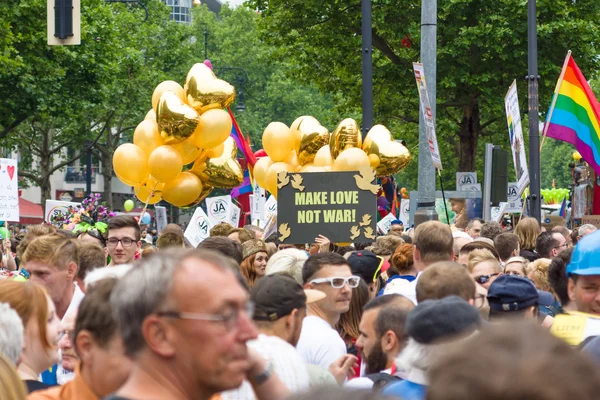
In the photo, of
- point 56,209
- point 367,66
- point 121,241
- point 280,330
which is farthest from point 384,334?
point 56,209

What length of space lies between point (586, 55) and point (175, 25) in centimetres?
2920

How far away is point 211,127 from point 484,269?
4.69m

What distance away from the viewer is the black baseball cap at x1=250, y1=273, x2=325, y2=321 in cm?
425

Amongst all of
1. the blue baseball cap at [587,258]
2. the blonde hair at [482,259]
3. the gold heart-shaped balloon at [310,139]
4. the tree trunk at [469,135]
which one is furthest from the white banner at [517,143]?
the tree trunk at [469,135]

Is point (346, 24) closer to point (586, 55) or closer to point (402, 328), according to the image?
point (586, 55)

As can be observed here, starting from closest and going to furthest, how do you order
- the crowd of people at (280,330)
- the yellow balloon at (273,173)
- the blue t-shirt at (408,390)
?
the crowd of people at (280,330), the blue t-shirt at (408,390), the yellow balloon at (273,173)

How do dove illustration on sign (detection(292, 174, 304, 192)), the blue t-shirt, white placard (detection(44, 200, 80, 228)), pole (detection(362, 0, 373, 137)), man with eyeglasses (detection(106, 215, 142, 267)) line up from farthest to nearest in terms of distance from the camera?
white placard (detection(44, 200, 80, 228)) < pole (detection(362, 0, 373, 137)) < dove illustration on sign (detection(292, 174, 304, 192)) < man with eyeglasses (detection(106, 215, 142, 267)) < the blue t-shirt

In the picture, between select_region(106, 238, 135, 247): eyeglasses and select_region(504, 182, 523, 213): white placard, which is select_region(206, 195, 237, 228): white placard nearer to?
select_region(504, 182, 523, 213): white placard

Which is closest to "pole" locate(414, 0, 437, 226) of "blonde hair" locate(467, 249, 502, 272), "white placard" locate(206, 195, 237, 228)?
"white placard" locate(206, 195, 237, 228)

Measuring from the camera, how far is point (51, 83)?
30.0 metres

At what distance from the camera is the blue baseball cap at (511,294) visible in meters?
4.89

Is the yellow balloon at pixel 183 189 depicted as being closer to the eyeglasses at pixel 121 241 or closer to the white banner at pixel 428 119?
the white banner at pixel 428 119

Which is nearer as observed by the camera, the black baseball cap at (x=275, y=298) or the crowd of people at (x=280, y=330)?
the crowd of people at (x=280, y=330)

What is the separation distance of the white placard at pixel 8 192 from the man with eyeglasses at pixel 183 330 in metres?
12.1
